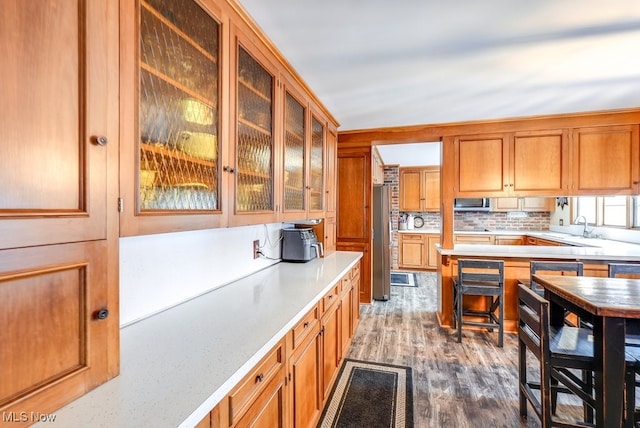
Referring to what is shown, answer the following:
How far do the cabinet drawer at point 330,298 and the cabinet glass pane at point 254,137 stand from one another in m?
0.68

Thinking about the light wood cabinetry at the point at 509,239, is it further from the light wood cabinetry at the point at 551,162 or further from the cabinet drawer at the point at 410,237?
the light wood cabinetry at the point at 551,162

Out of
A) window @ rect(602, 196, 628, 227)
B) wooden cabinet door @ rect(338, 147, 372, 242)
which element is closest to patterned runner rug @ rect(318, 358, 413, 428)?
wooden cabinet door @ rect(338, 147, 372, 242)

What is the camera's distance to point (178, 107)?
43.8 inches

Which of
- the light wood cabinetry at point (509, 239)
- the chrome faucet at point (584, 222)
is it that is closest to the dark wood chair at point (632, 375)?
the chrome faucet at point (584, 222)

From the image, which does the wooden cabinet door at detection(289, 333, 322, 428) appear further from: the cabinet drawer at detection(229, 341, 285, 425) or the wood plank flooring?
the wood plank flooring

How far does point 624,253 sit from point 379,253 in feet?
8.57

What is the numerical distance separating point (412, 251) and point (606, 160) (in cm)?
375

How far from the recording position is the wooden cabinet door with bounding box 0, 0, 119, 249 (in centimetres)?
60

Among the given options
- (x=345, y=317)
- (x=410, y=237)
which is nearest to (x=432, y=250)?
(x=410, y=237)

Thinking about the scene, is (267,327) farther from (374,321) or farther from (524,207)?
(524,207)

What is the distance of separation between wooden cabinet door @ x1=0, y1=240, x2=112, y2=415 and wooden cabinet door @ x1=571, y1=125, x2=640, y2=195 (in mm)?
4015

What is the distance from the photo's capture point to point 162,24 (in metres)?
1.04

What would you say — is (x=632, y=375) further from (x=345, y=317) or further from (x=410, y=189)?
(x=410, y=189)

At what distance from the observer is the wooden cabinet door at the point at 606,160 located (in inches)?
120
